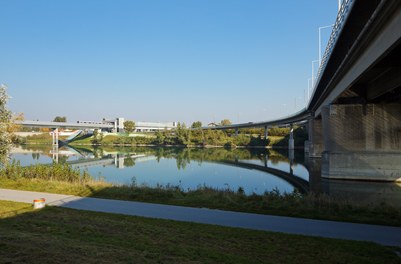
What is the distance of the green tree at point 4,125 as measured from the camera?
59.0 ft

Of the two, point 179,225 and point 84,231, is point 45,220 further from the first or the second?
point 179,225

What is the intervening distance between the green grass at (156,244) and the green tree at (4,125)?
9.84 metres

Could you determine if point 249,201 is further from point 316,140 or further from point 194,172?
point 316,140

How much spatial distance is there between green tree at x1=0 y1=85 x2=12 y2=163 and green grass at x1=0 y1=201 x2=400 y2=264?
9.84 metres

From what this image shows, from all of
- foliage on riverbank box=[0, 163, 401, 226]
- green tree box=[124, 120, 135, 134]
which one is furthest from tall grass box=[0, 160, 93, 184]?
green tree box=[124, 120, 135, 134]

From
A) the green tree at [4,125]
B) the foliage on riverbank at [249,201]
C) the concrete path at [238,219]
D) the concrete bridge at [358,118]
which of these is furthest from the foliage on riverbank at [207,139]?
the concrete path at [238,219]

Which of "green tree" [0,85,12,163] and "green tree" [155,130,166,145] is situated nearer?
"green tree" [0,85,12,163]

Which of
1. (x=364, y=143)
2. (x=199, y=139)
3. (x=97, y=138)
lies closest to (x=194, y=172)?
(x=364, y=143)

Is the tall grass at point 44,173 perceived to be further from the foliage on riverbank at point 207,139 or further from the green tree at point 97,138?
the green tree at point 97,138

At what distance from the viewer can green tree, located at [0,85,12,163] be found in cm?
1798

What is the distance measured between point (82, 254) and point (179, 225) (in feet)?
11.6

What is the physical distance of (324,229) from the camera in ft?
31.4

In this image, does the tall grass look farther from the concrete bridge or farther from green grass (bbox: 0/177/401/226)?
the concrete bridge

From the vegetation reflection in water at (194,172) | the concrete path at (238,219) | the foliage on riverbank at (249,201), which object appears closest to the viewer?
the concrete path at (238,219)
